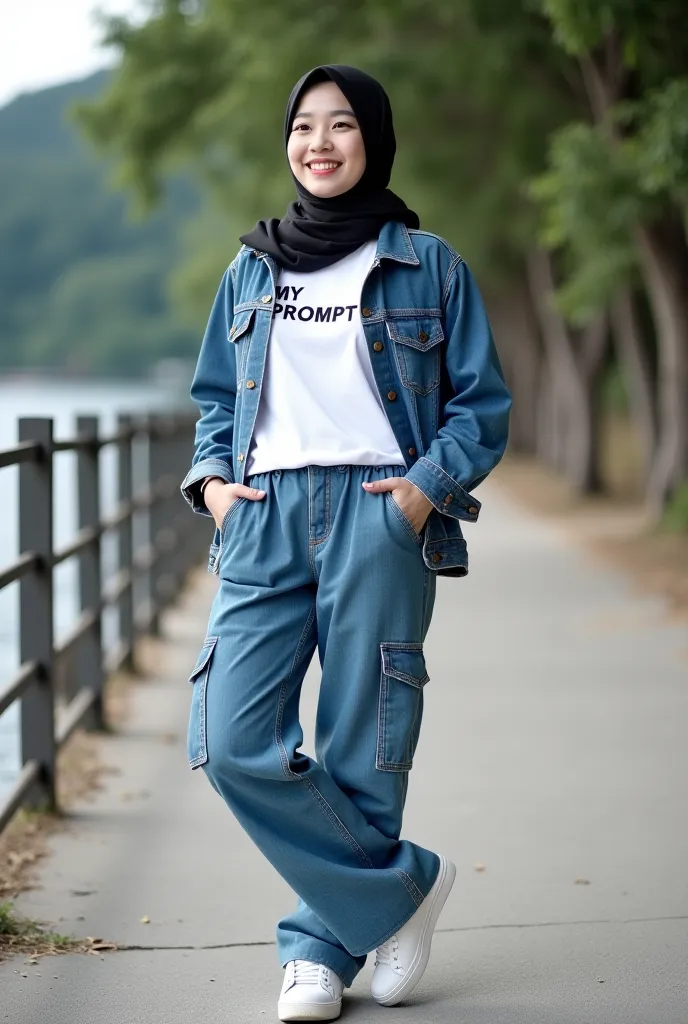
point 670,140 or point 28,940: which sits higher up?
point 670,140

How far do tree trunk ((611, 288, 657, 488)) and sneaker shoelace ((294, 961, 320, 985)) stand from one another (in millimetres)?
15692

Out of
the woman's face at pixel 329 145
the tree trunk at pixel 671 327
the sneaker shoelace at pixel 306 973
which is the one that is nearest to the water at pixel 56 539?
the woman's face at pixel 329 145

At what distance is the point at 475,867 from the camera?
476cm

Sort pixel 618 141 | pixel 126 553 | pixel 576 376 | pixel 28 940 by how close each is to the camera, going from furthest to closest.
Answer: pixel 576 376 → pixel 618 141 → pixel 126 553 → pixel 28 940

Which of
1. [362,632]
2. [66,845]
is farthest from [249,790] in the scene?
[66,845]

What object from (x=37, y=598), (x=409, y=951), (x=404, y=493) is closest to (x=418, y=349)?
(x=404, y=493)

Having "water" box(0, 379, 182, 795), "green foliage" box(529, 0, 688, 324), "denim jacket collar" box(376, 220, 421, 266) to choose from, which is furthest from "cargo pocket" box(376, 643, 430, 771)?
"green foliage" box(529, 0, 688, 324)

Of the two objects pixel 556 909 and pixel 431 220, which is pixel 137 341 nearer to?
pixel 431 220

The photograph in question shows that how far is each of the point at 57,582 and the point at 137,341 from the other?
71.0 meters

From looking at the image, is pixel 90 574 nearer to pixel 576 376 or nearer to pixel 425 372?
pixel 425 372

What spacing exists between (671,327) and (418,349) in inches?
480

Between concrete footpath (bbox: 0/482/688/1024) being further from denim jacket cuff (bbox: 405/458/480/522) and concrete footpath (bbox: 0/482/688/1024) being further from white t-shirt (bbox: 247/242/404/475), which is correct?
white t-shirt (bbox: 247/242/404/475)

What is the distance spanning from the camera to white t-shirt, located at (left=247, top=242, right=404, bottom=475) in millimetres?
3400

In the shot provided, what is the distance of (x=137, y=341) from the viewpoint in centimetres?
8469
